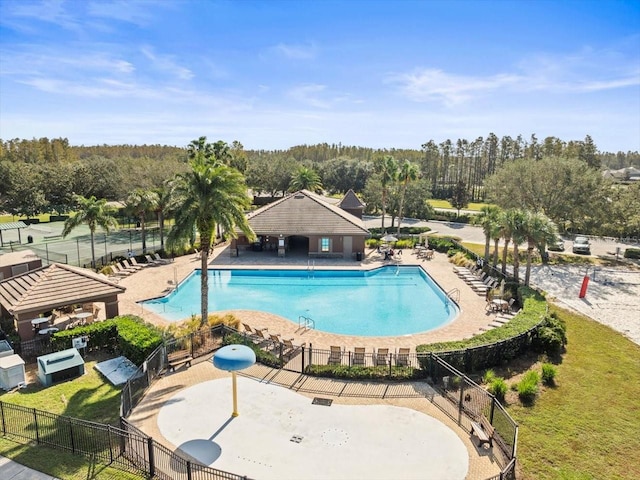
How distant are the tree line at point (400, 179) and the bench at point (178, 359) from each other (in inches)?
351

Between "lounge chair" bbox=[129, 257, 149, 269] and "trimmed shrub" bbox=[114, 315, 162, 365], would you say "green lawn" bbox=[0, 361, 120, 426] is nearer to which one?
"trimmed shrub" bbox=[114, 315, 162, 365]

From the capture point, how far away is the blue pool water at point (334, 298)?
80.1 feet

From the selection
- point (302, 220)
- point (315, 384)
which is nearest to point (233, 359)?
point (315, 384)

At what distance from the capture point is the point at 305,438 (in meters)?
12.7

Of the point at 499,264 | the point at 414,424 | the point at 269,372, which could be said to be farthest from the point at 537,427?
the point at 499,264

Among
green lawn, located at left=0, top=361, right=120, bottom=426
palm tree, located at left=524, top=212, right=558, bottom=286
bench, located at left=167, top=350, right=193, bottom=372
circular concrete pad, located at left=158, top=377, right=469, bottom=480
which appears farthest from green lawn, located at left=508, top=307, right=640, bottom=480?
green lawn, located at left=0, top=361, right=120, bottom=426

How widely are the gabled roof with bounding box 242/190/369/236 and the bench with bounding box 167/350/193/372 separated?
19686 mm

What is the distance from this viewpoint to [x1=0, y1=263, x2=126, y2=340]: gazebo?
18.1 m

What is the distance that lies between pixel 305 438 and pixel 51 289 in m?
13.4

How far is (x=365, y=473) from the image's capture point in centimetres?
1120

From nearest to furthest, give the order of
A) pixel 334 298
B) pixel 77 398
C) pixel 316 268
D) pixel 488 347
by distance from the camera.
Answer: pixel 77 398
pixel 488 347
pixel 334 298
pixel 316 268

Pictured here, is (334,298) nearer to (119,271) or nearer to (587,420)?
(119,271)

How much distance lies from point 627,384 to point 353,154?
14556 cm

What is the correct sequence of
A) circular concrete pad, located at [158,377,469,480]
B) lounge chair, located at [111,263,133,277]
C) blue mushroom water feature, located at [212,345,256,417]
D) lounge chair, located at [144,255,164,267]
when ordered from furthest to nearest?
1. lounge chair, located at [144,255,164,267]
2. lounge chair, located at [111,263,133,277]
3. blue mushroom water feature, located at [212,345,256,417]
4. circular concrete pad, located at [158,377,469,480]
